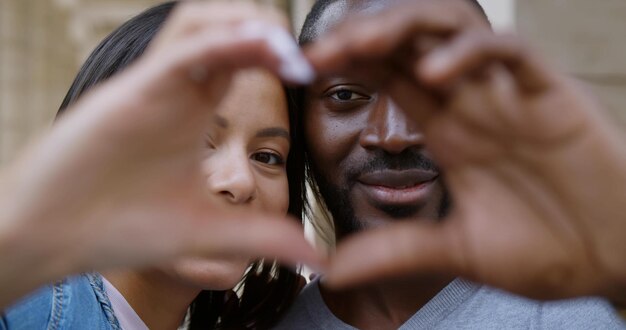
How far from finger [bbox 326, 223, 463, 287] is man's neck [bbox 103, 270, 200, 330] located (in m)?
0.60

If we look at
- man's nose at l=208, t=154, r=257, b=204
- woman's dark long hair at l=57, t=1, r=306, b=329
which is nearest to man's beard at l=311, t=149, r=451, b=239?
woman's dark long hair at l=57, t=1, r=306, b=329

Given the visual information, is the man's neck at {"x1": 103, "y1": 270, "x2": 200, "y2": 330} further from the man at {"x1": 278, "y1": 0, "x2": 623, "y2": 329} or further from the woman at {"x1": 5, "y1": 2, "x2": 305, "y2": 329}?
the man at {"x1": 278, "y1": 0, "x2": 623, "y2": 329}

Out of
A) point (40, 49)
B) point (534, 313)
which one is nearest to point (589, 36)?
point (534, 313)

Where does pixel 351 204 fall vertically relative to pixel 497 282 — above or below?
below

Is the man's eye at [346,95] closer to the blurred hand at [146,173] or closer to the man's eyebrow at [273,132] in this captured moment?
the man's eyebrow at [273,132]

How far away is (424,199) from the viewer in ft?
4.74

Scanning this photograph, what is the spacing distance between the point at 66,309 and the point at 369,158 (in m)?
0.63

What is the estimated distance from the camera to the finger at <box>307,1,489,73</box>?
72cm

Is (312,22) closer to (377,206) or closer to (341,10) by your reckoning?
(341,10)

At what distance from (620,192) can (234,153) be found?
2.16 feet

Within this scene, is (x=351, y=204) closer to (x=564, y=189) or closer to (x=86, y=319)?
(x=86, y=319)

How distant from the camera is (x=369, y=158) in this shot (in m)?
1.44

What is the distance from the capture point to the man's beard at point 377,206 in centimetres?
142

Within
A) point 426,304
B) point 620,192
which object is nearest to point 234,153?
point 426,304
